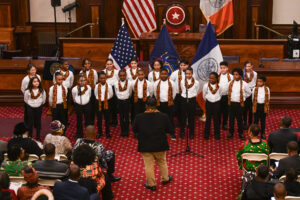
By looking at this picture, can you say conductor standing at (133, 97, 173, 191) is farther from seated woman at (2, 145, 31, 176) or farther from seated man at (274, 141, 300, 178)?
seated woman at (2, 145, 31, 176)

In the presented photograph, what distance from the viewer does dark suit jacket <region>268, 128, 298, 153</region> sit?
746 centimetres

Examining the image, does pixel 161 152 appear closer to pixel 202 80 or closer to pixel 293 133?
pixel 293 133

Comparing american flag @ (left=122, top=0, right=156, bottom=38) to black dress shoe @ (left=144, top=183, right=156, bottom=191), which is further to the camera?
american flag @ (left=122, top=0, right=156, bottom=38)

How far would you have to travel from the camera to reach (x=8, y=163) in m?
6.52

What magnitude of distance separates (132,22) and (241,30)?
13.0ft

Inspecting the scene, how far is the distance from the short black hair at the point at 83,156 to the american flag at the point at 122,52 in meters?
5.00

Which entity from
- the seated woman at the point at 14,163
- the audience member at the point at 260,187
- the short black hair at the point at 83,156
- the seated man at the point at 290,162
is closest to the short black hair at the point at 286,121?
the seated man at the point at 290,162

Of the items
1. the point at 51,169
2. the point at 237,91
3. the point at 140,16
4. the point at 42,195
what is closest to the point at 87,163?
the point at 51,169

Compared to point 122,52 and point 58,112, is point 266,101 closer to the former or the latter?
point 122,52

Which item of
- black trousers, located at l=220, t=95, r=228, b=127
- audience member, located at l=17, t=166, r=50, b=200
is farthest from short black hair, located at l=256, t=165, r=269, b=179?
black trousers, located at l=220, t=95, r=228, b=127

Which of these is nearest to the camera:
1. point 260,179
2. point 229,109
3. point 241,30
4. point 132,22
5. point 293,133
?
point 260,179

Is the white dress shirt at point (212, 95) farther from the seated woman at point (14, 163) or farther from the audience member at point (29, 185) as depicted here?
the audience member at point (29, 185)

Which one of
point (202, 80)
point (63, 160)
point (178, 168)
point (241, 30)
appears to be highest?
point (241, 30)

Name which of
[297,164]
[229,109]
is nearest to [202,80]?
[229,109]
